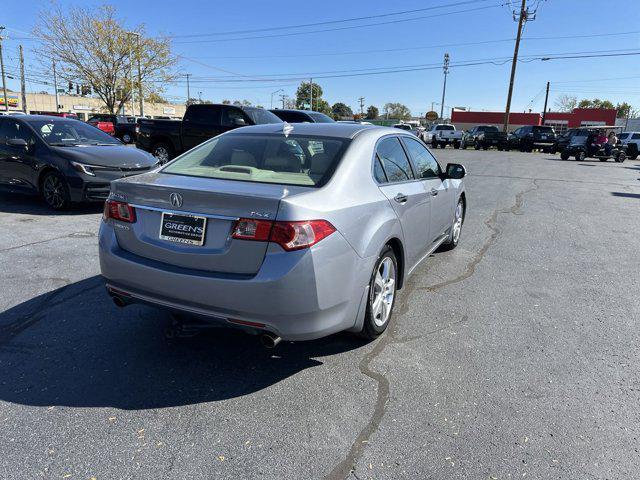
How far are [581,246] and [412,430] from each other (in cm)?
530

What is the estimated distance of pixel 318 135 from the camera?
3740 millimetres

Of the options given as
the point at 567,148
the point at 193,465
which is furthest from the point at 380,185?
the point at 567,148

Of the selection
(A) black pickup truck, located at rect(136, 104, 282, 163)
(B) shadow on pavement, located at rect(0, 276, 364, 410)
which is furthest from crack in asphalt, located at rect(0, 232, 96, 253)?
(A) black pickup truck, located at rect(136, 104, 282, 163)

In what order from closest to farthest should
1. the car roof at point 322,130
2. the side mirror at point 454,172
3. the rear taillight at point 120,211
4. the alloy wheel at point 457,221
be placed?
1. the rear taillight at point 120,211
2. the car roof at point 322,130
3. the side mirror at point 454,172
4. the alloy wheel at point 457,221

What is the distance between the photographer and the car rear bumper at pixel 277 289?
264 centimetres

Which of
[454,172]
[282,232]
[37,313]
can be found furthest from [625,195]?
[37,313]

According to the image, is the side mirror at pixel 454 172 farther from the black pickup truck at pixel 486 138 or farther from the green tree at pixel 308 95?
the green tree at pixel 308 95

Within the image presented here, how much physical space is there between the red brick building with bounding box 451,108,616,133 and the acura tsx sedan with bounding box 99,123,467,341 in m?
80.8

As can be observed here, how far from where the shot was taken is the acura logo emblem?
288 cm

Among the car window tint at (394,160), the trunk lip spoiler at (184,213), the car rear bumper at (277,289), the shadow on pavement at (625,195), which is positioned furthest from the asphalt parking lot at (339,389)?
the shadow on pavement at (625,195)

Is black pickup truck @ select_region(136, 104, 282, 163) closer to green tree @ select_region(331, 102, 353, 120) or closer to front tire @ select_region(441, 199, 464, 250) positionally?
front tire @ select_region(441, 199, 464, 250)

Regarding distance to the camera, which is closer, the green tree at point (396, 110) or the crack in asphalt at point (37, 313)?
the crack in asphalt at point (37, 313)

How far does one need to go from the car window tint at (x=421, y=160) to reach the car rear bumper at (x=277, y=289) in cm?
186

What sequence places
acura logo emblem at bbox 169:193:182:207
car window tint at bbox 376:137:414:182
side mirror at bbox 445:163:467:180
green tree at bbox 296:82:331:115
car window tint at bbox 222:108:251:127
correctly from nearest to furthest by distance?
acura logo emblem at bbox 169:193:182:207 → car window tint at bbox 376:137:414:182 → side mirror at bbox 445:163:467:180 → car window tint at bbox 222:108:251:127 → green tree at bbox 296:82:331:115
